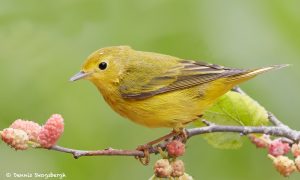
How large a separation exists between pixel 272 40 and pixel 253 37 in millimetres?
370

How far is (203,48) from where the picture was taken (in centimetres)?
498

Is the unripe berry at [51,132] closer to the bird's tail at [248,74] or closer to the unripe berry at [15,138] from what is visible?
the unripe berry at [15,138]

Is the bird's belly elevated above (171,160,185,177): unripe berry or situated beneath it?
elevated above

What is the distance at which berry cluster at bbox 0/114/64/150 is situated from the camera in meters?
3.55

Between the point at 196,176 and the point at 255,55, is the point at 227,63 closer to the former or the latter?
the point at 255,55

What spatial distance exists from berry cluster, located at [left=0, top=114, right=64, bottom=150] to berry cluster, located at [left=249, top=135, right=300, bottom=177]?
1142 mm

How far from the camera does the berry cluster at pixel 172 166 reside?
3.88 m

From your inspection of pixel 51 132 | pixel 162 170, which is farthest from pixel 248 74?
pixel 51 132

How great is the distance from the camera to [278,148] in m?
4.28

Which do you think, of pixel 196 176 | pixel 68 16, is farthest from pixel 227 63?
pixel 68 16

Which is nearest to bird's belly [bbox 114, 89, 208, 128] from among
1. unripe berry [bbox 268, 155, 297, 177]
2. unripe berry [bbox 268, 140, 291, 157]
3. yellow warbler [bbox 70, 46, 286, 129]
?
yellow warbler [bbox 70, 46, 286, 129]

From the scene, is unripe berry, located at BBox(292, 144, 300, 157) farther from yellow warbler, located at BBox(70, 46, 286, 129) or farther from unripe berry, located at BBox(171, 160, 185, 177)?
yellow warbler, located at BBox(70, 46, 286, 129)

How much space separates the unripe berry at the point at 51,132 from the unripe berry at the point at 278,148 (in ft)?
4.26

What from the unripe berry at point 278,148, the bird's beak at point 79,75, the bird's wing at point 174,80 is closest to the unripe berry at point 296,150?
the unripe berry at point 278,148
